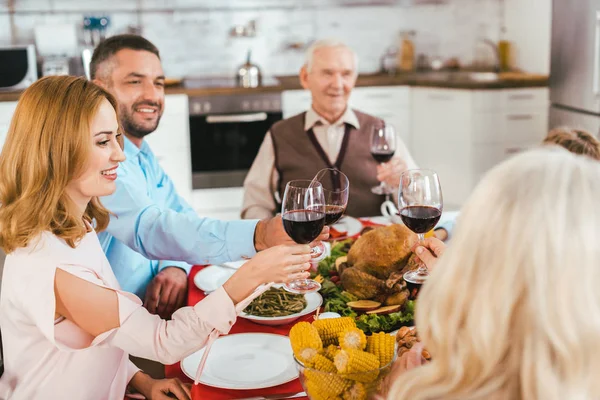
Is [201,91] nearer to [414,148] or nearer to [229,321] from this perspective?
[414,148]

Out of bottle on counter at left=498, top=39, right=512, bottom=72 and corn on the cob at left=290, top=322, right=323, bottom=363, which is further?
bottle on counter at left=498, top=39, right=512, bottom=72

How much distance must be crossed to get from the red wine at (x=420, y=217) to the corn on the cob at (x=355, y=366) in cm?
58

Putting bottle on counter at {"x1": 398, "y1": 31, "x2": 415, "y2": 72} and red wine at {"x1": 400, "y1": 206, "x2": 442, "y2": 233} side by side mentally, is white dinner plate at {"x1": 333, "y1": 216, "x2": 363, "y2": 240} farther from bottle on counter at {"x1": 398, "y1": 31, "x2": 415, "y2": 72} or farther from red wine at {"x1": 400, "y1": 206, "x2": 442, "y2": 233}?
bottle on counter at {"x1": 398, "y1": 31, "x2": 415, "y2": 72}

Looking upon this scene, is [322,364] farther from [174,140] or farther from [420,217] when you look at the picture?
[174,140]

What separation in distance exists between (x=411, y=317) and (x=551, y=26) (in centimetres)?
380

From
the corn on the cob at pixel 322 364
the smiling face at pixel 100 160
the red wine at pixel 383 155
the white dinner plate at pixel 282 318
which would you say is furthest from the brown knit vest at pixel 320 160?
the corn on the cob at pixel 322 364

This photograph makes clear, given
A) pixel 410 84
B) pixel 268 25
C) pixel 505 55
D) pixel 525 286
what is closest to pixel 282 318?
pixel 525 286

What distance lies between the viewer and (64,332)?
1464mm

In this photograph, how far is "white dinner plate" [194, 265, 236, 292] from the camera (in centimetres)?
188

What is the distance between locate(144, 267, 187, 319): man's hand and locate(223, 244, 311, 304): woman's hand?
0.69 metres

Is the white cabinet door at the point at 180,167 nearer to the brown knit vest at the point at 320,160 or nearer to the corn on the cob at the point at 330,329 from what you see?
the brown knit vest at the point at 320,160

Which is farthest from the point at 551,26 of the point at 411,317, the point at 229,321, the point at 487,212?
the point at 487,212

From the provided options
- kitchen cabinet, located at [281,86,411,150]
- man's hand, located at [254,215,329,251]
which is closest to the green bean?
man's hand, located at [254,215,329,251]

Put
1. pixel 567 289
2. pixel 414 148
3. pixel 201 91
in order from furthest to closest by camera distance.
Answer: pixel 414 148 < pixel 201 91 < pixel 567 289
